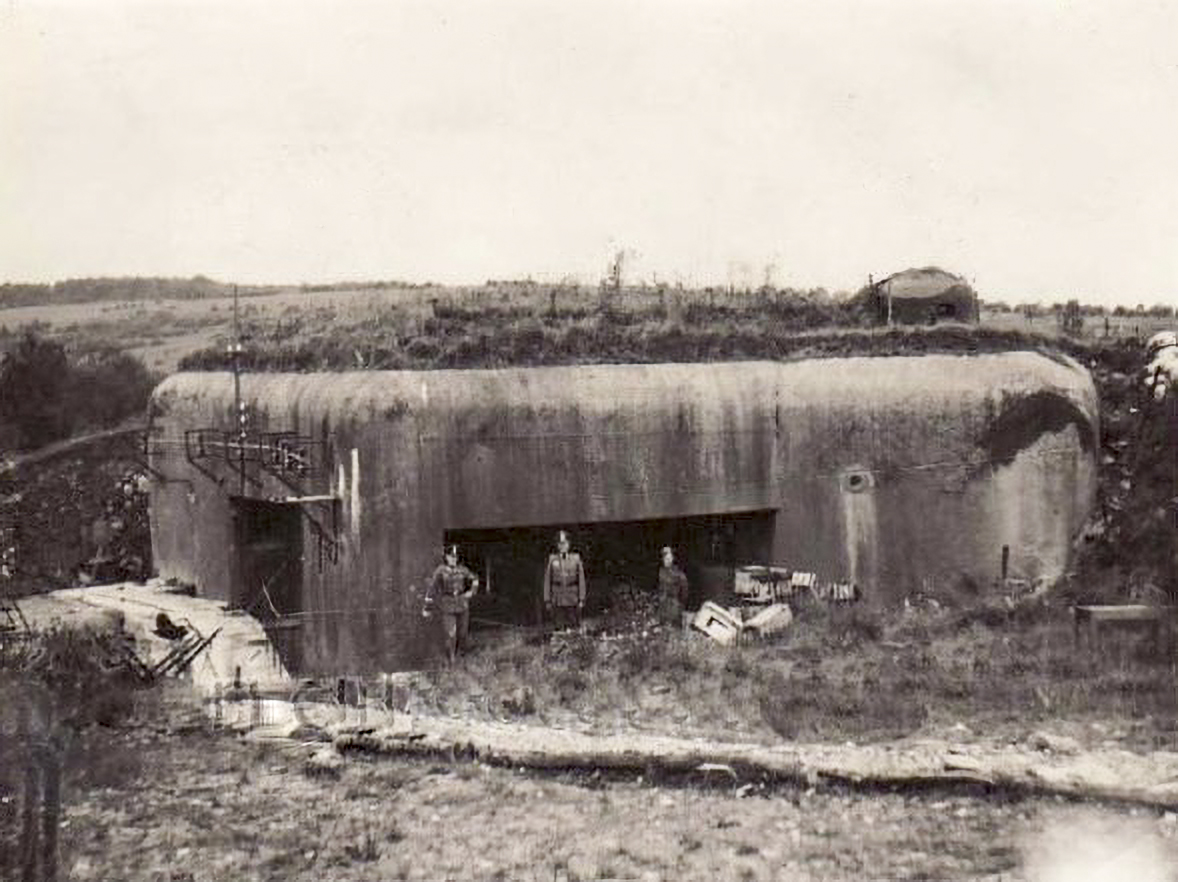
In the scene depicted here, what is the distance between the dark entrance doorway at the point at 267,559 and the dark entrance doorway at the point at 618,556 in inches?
79.9

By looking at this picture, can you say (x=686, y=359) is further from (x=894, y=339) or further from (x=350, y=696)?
(x=350, y=696)

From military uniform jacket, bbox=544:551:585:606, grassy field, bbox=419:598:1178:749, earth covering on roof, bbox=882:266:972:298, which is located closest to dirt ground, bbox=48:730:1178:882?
grassy field, bbox=419:598:1178:749

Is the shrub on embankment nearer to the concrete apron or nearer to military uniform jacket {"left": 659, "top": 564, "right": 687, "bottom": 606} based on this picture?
military uniform jacket {"left": 659, "top": 564, "right": 687, "bottom": 606}

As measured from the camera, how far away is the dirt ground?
6891 mm

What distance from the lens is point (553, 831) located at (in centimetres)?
750

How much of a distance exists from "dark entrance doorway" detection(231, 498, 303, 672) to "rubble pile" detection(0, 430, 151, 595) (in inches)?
189

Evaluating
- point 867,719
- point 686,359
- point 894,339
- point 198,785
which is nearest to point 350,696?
point 198,785

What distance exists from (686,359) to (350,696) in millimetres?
5785

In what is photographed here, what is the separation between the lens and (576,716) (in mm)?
10469

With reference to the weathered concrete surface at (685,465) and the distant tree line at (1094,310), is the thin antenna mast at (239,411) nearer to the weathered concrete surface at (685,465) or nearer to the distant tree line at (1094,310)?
the weathered concrete surface at (685,465)

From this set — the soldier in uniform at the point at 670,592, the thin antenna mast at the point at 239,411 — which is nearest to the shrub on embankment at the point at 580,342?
the thin antenna mast at the point at 239,411

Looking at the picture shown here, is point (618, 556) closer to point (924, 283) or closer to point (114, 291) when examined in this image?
point (924, 283)

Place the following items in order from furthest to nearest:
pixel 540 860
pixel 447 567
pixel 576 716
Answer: pixel 447 567, pixel 576 716, pixel 540 860

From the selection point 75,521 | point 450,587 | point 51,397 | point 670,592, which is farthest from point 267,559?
point 51,397
